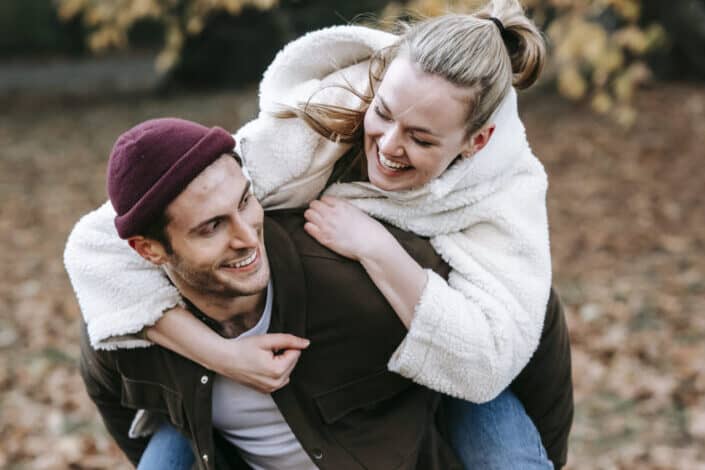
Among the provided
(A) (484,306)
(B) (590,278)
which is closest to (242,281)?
(A) (484,306)

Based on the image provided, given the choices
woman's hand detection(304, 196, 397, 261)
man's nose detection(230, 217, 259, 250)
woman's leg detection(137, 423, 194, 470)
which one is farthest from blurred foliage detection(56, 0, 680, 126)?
woman's leg detection(137, 423, 194, 470)

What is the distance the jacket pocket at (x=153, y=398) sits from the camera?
2.36m

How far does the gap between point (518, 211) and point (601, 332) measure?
11.3 feet

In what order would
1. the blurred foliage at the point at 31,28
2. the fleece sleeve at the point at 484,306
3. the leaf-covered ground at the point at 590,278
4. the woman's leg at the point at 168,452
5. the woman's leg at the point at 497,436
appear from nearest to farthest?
the fleece sleeve at the point at 484,306 < the woman's leg at the point at 497,436 < the woman's leg at the point at 168,452 < the leaf-covered ground at the point at 590,278 < the blurred foliage at the point at 31,28

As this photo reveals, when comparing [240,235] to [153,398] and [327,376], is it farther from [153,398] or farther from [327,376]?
[153,398]

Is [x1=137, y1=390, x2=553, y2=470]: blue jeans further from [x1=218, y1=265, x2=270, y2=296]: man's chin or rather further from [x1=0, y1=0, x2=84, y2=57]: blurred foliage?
[x1=0, y1=0, x2=84, y2=57]: blurred foliage

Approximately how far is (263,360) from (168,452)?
0.59 meters

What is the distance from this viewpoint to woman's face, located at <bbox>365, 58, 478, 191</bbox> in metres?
2.22

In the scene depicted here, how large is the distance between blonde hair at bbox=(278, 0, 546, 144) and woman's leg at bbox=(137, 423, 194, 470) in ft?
3.34

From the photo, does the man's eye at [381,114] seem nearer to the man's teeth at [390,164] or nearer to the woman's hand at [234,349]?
the man's teeth at [390,164]

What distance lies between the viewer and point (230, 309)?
90.6 inches

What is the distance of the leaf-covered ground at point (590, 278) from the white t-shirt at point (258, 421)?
2.05 metres

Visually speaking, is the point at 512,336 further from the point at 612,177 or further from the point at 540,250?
the point at 612,177

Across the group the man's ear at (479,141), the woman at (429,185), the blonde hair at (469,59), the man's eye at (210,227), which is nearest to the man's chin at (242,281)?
the man's eye at (210,227)
